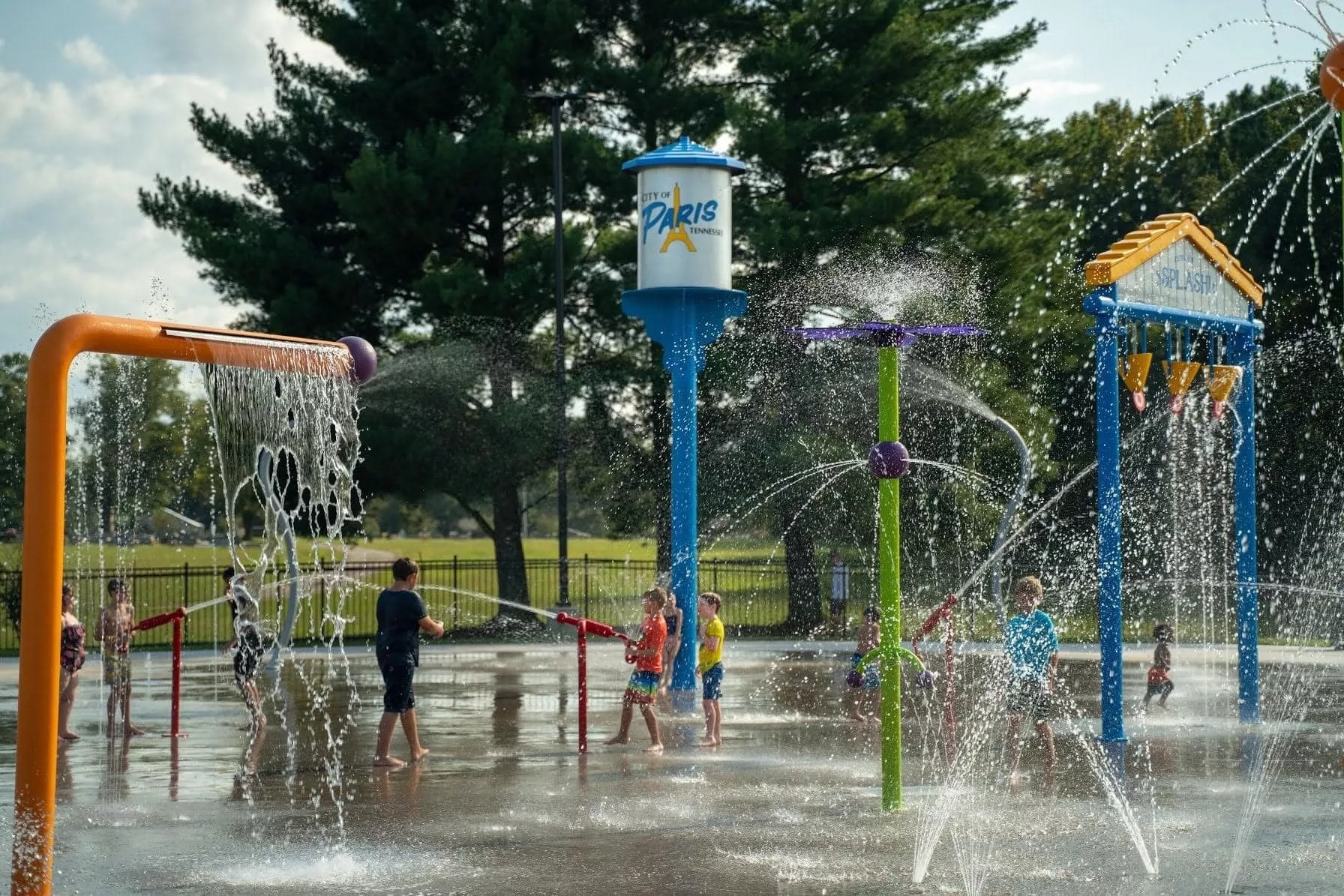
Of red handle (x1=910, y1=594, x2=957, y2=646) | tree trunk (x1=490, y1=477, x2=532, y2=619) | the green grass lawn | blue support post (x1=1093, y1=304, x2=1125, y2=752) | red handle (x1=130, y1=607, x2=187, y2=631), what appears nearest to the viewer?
red handle (x1=910, y1=594, x2=957, y2=646)

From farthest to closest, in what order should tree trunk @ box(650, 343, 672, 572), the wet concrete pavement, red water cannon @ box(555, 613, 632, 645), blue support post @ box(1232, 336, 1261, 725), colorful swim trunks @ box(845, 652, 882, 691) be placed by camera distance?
1. tree trunk @ box(650, 343, 672, 572)
2. blue support post @ box(1232, 336, 1261, 725)
3. colorful swim trunks @ box(845, 652, 882, 691)
4. red water cannon @ box(555, 613, 632, 645)
5. the wet concrete pavement

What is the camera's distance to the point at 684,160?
19.8 m

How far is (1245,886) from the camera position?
834 cm

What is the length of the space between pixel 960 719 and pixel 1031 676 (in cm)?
366

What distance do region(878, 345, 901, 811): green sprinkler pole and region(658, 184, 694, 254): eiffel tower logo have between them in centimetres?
963

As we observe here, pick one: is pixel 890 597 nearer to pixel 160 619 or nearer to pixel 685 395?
pixel 160 619

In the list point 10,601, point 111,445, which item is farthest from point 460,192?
point 111,445

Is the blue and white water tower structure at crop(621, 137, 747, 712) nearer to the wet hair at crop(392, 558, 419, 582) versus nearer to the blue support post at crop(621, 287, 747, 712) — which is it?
the blue support post at crop(621, 287, 747, 712)

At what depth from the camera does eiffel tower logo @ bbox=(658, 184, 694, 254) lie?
19938 mm

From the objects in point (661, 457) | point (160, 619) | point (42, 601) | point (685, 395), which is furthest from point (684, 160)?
point (661, 457)

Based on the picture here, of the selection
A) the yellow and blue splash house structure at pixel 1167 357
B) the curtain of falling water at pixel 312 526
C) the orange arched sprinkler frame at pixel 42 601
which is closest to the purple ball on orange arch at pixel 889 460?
the curtain of falling water at pixel 312 526

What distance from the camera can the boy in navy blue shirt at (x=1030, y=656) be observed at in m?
12.2

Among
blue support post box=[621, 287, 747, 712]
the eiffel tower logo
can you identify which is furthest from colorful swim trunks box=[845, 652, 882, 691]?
the eiffel tower logo

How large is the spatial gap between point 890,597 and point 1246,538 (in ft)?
23.5
